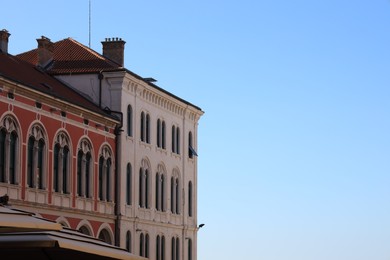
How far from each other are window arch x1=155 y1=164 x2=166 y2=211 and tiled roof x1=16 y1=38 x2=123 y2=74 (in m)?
7.02

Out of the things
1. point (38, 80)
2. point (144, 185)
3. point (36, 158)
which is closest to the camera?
point (36, 158)

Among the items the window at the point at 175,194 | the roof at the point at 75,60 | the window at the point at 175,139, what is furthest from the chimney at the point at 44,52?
the window at the point at 175,194

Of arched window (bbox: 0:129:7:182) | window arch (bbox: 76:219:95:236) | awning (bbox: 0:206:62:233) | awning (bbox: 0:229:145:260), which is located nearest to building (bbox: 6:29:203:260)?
window arch (bbox: 76:219:95:236)

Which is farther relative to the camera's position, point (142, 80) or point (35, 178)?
point (142, 80)

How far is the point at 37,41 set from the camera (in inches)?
2287

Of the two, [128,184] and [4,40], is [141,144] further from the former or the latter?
[4,40]

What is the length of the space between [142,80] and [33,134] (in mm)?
13618

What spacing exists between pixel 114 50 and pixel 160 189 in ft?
27.1

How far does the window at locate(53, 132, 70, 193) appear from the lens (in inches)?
1905

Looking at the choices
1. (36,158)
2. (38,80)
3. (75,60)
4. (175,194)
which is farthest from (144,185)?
(36,158)

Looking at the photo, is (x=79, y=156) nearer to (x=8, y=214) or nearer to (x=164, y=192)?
(x=164, y=192)

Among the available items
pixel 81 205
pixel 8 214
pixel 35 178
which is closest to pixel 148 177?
→ pixel 81 205

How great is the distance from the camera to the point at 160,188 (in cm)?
6222

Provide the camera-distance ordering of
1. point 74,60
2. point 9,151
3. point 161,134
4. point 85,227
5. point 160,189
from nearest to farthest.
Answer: point 9,151
point 85,227
point 74,60
point 160,189
point 161,134
